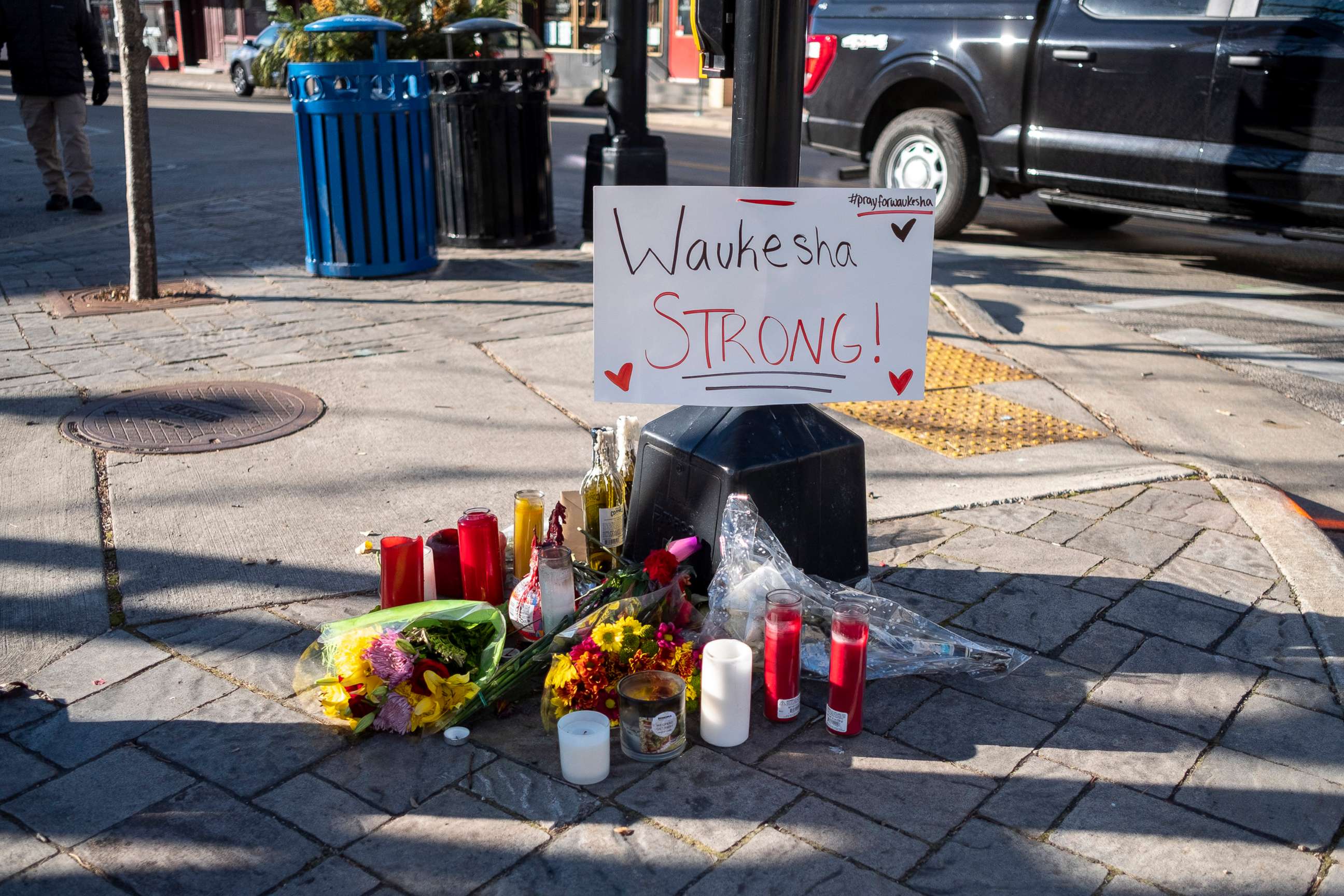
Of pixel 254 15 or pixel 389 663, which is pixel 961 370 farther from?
pixel 254 15

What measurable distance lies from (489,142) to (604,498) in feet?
15.5

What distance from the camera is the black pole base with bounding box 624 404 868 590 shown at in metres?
3.08

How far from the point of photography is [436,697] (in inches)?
106

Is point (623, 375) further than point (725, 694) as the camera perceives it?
Yes

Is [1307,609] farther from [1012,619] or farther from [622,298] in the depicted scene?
[622,298]

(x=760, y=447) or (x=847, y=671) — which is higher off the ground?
(x=760, y=447)

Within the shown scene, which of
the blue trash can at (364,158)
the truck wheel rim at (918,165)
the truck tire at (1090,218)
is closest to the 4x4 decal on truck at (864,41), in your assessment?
the truck wheel rim at (918,165)

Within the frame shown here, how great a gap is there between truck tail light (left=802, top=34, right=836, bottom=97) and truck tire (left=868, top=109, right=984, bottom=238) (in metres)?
0.67

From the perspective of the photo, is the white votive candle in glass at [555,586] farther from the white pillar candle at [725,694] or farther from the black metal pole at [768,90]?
the black metal pole at [768,90]

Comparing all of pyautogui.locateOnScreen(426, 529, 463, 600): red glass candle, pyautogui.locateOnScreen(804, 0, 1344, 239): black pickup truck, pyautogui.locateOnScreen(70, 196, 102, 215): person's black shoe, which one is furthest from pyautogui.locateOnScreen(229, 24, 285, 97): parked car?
pyautogui.locateOnScreen(426, 529, 463, 600): red glass candle

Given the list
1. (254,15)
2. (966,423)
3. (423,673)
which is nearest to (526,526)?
(423,673)

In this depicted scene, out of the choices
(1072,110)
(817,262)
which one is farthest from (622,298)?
(1072,110)

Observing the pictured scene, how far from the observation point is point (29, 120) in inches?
349

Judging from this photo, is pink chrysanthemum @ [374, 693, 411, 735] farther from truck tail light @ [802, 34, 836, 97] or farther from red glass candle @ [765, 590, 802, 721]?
truck tail light @ [802, 34, 836, 97]
